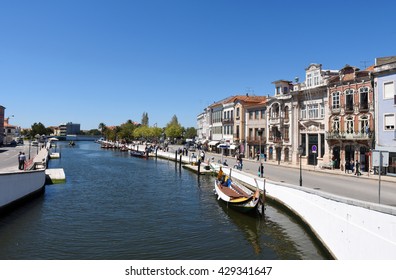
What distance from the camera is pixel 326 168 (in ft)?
141

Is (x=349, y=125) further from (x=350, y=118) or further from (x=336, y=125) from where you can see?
(x=336, y=125)

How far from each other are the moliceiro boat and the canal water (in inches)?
27.2

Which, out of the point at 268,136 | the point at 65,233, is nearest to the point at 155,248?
the point at 65,233

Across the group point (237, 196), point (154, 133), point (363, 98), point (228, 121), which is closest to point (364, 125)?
point (363, 98)

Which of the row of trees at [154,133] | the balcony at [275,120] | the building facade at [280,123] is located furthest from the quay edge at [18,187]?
the row of trees at [154,133]

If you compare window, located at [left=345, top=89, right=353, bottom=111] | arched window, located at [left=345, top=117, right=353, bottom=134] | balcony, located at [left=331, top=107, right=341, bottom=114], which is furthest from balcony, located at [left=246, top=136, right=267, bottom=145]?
window, located at [left=345, top=89, right=353, bottom=111]

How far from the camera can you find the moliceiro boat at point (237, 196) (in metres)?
23.5

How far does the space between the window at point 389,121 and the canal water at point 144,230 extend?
1880 cm

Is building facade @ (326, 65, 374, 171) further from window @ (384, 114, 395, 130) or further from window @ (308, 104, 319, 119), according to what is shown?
window @ (308, 104, 319, 119)

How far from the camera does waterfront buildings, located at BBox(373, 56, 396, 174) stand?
3445 centimetres

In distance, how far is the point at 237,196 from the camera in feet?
86.2

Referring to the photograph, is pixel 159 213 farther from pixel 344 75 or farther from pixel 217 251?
pixel 344 75

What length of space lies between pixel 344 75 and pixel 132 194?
99.8 feet

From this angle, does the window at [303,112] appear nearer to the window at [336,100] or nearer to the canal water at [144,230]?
the window at [336,100]
